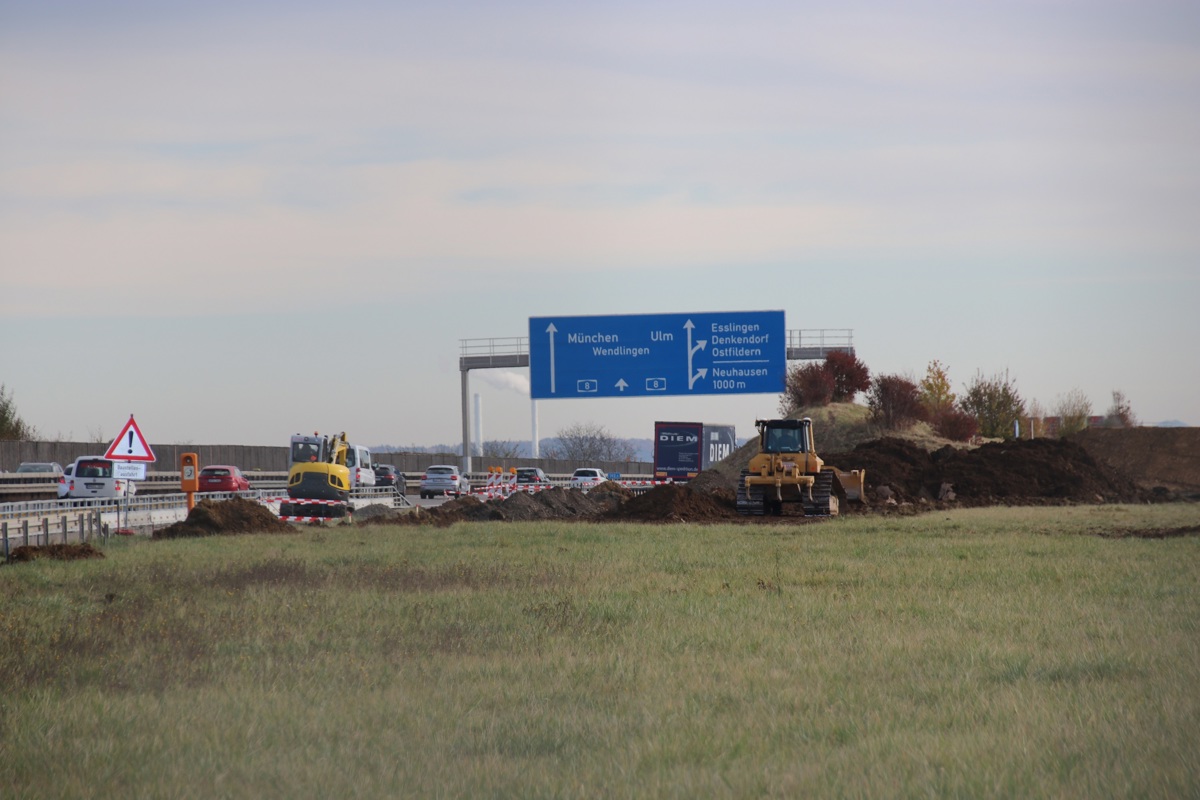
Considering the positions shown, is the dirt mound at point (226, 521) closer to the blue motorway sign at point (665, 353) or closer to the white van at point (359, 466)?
the white van at point (359, 466)

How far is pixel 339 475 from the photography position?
4122 centimetres

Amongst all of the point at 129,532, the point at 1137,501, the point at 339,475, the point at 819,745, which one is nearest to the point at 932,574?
the point at 819,745

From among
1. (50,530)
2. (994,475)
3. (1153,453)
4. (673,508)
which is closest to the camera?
(50,530)

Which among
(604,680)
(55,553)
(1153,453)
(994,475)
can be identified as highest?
(1153,453)

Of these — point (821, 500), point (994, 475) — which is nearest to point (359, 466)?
point (821, 500)

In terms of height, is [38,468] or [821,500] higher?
[38,468]

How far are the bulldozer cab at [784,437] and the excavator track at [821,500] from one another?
1401 millimetres

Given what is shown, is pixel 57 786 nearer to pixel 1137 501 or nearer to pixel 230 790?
pixel 230 790

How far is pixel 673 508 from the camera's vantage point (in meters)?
38.2

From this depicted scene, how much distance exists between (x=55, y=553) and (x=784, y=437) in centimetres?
2088

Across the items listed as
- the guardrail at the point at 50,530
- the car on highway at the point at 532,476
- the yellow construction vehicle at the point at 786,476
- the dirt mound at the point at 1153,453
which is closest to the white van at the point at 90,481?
the guardrail at the point at 50,530

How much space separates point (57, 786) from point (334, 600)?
8.56 m

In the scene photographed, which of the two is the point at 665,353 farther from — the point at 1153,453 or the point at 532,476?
the point at 1153,453

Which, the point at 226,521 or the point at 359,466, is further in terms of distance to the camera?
the point at 359,466
